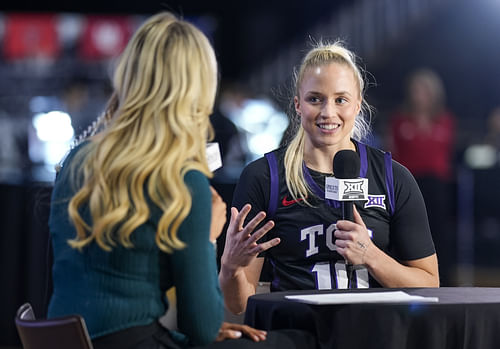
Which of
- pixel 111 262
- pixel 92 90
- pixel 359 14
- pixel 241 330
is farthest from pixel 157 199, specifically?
pixel 92 90

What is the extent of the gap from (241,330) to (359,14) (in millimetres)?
10041

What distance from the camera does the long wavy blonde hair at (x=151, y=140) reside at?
1911 millimetres

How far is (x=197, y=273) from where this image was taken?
193cm

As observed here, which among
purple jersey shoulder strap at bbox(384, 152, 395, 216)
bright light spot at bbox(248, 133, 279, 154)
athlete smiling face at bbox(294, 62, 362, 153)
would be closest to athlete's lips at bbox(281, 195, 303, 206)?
athlete smiling face at bbox(294, 62, 362, 153)

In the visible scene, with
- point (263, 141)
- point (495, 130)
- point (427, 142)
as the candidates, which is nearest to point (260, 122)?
point (263, 141)

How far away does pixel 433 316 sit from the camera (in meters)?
2.16

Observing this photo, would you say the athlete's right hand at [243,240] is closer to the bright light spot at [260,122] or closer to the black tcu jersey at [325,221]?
the black tcu jersey at [325,221]

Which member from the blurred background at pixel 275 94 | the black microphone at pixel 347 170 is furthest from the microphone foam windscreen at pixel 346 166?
the blurred background at pixel 275 94

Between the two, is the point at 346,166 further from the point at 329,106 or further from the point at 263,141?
the point at 263,141

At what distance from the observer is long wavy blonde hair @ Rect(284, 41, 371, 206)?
293 centimetres

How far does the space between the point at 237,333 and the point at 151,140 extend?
567 millimetres

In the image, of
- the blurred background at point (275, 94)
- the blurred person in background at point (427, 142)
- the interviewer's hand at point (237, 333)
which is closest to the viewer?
the interviewer's hand at point (237, 333)

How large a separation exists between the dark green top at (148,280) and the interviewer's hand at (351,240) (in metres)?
0.69

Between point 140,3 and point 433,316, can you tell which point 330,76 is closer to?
point 433,316
